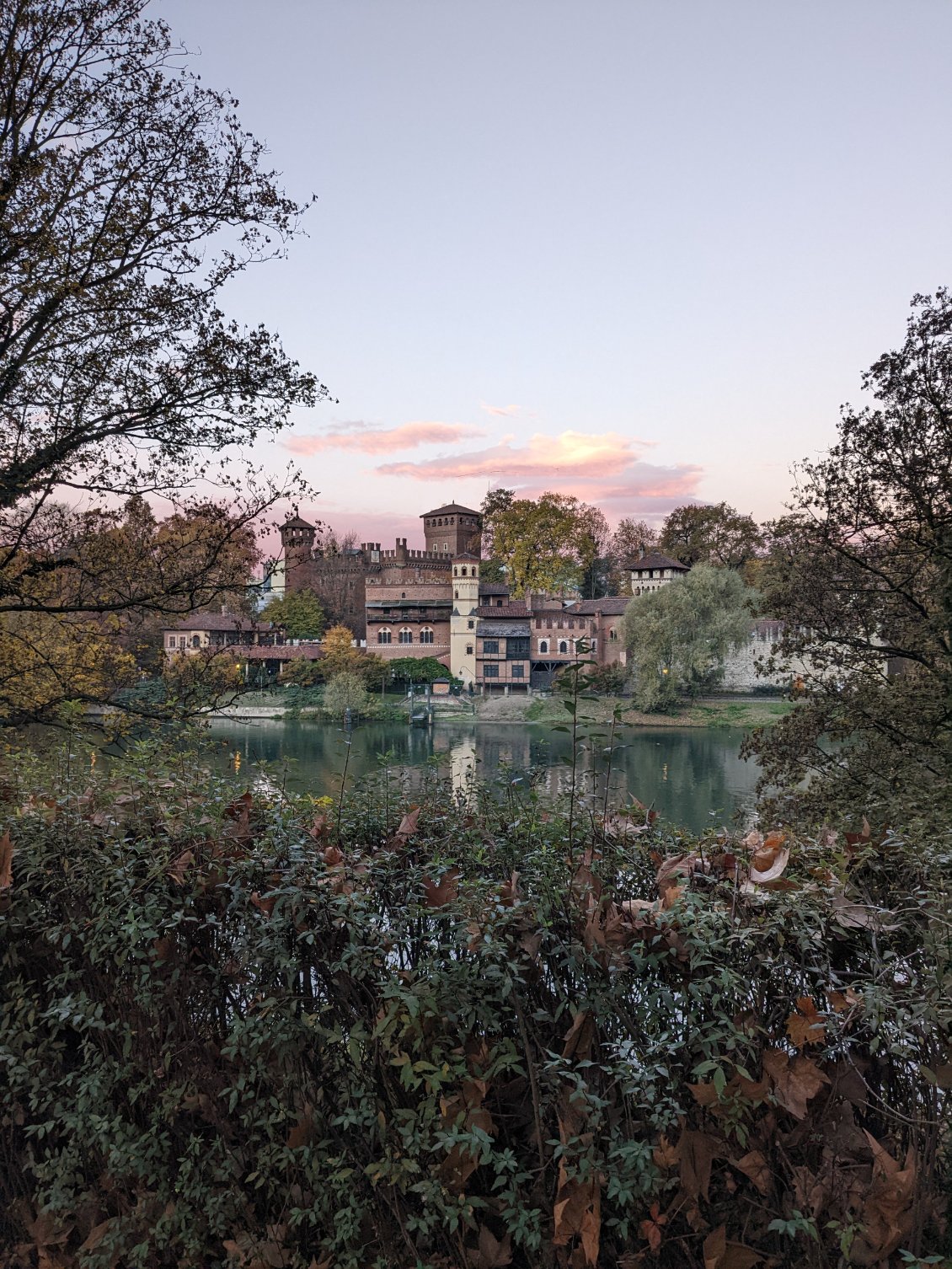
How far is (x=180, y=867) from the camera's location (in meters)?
2.31

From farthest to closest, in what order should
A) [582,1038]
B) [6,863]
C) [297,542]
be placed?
[297,542] → [6,863] → [582,1038]

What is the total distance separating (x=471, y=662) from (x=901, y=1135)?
4566 cm

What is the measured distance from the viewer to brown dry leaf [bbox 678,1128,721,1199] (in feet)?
5.69

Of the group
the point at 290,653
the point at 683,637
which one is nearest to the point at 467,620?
the point at 290,653

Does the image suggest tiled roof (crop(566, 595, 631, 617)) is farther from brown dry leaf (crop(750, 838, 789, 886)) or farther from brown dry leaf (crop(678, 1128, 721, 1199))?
brown dry leaf (crop(678, 1128, 721, 1199))

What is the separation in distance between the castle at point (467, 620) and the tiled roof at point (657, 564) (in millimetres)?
2059

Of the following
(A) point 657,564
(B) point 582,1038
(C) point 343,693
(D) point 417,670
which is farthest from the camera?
(A) point 657,564

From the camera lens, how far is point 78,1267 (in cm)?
247

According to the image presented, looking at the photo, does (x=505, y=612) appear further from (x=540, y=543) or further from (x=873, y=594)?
(x=873, y=594)

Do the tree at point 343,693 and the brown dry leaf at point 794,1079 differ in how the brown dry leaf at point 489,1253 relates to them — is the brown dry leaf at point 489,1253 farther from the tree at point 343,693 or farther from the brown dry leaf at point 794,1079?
the tree at point 343,693

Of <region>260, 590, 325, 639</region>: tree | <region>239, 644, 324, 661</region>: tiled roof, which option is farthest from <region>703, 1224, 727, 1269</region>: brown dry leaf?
<region>260, 590, 325, 639</region>: tree

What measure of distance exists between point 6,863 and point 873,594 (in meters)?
9.51

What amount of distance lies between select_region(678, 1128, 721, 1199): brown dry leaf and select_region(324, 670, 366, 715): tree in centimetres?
3284

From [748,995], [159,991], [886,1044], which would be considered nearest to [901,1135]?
[886,1044]
